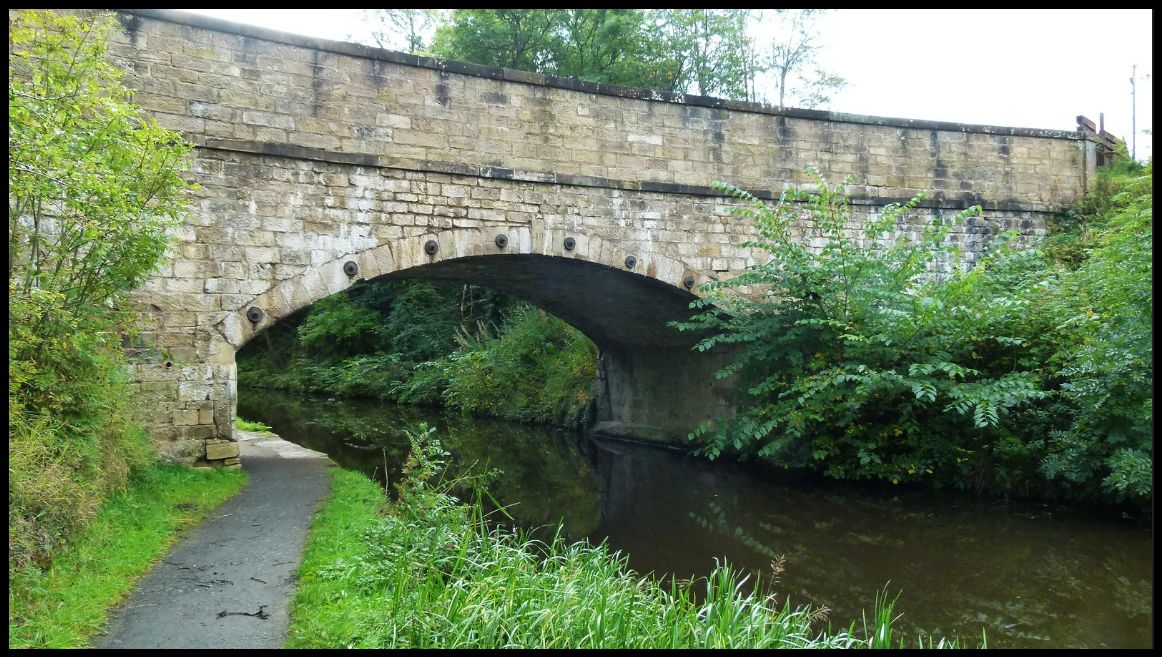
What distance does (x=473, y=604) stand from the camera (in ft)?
10.8

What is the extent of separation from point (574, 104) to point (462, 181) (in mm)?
1646

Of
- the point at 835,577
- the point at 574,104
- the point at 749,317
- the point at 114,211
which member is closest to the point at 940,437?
the point at 749,317

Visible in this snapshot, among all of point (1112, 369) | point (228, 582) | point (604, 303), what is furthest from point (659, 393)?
point (228, 582)

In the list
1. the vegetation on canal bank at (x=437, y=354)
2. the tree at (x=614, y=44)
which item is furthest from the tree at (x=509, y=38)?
the vegetation on canal bank at (x=437, y=354)

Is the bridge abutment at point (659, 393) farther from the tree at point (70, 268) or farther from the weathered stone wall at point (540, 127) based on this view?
the tree at point (70, 268)

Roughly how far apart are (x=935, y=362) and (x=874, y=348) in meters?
0.60

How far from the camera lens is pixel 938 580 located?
18.2 feet

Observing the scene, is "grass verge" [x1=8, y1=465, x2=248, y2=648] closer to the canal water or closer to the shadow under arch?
the shadow under arch

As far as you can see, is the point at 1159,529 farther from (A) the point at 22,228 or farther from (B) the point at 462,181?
(B) the point at 462,181

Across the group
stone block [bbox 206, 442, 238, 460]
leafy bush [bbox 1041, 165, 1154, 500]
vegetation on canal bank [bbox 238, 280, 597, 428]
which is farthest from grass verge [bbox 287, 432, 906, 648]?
vegetation on canal bank [bbox 238, 280, 597, 428]

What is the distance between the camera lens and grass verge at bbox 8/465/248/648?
3.14 m

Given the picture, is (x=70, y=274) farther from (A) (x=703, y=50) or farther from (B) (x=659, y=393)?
(A) (x=703, y=50)

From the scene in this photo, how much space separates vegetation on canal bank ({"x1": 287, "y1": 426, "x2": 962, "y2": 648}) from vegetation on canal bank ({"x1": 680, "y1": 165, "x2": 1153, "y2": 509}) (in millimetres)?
3293

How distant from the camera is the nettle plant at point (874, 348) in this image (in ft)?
25.6
